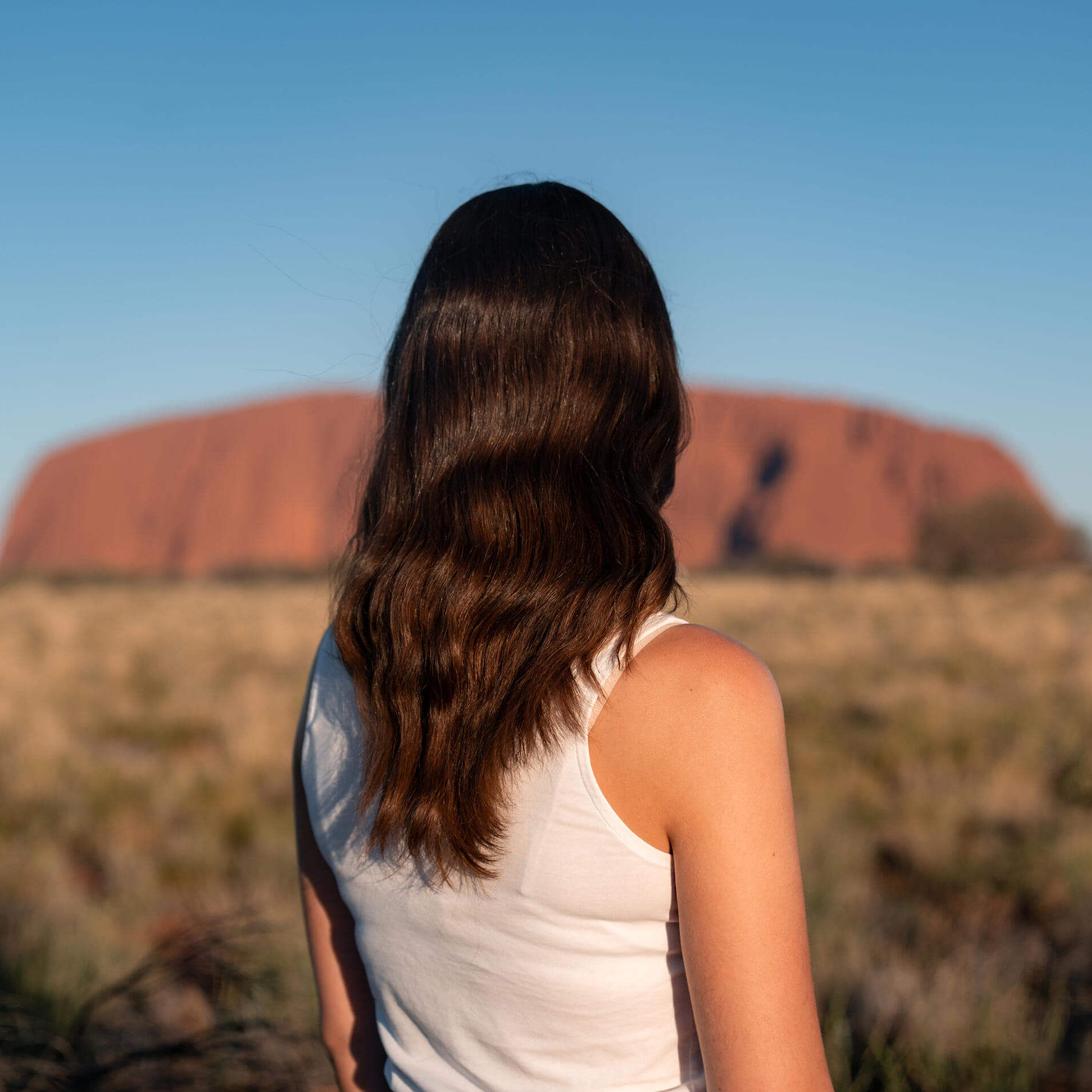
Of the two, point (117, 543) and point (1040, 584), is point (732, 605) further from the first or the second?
point (117, 543)

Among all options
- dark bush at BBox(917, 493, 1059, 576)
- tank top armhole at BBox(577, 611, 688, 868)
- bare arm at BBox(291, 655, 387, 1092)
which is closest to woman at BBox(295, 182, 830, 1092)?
tank top armhole at BBox(577, 611, 688, 868)

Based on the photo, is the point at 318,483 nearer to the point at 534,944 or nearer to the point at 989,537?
the point at 989,537

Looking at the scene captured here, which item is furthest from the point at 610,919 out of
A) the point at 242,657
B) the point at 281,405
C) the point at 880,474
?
the point at 281,405

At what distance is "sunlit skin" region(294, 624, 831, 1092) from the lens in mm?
925

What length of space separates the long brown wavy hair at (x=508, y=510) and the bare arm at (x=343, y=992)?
0.41 metres

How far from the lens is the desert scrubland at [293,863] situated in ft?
9.86

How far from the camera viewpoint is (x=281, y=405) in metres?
88.8

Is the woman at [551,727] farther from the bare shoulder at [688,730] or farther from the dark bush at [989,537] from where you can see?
the dark bush at [989,537]

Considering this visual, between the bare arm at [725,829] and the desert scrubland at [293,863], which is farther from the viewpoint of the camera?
the desert scrubland at [293,863]

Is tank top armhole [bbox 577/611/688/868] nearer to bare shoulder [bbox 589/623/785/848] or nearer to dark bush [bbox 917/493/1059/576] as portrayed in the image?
bare shoulder [bbox 589/623/785/848]

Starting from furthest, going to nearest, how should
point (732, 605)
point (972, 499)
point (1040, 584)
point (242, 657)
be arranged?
point (972, 499) → point (1040, 584) → point (732, 605) → point (242, 657)

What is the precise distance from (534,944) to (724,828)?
296 millimetres

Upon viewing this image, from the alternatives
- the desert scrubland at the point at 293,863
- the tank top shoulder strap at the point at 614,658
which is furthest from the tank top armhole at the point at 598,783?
the desert scrubland at the point at 293,863

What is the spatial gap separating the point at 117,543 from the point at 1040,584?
76.5 m
